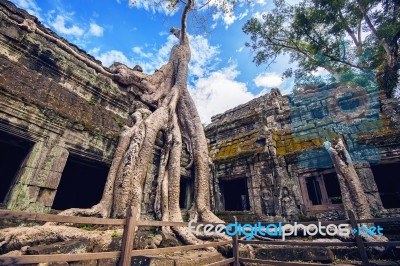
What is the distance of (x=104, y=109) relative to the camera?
5.40 m

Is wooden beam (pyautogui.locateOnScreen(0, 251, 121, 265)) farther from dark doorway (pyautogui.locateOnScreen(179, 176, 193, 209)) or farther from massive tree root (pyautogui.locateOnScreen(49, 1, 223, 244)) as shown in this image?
dark doorway (pyautogui.locateOnScreen(179, 176, 193, 209))

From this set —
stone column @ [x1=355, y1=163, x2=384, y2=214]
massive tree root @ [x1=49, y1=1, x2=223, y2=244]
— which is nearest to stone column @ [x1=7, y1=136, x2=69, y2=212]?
massive tree root @ [x1=49, y1=1, x2=223, y2=244]

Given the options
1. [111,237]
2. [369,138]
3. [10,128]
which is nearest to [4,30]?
[10,128]

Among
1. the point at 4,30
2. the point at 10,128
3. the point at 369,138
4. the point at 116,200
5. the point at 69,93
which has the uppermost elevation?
the point at 4,30

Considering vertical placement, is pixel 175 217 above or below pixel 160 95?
below

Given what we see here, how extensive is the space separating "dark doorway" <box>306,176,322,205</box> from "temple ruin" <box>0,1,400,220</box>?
3 centimetres

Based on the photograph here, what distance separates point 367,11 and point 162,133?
9605 millimetres

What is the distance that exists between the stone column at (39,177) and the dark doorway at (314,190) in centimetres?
649

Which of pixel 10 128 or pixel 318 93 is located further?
pixel 318 93

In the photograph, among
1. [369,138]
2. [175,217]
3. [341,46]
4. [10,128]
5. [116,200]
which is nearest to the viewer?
[10,128]

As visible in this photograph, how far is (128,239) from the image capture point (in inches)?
86.0

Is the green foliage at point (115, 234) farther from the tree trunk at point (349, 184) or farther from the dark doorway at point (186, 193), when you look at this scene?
the tree trunk at point (349, 184)

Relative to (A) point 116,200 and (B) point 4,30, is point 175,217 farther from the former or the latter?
(B) point 4,30

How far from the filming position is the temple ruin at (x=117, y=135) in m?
3.82
